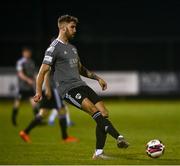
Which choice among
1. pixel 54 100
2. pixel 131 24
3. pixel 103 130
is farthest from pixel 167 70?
pixel 103 130

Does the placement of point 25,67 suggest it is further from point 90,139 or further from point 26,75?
point 90,139

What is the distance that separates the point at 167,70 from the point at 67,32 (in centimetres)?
2073

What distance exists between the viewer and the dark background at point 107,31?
3350 cm

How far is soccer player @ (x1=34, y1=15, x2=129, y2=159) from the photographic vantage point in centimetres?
1020

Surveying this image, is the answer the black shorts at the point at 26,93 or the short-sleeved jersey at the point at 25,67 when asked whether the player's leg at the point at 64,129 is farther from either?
the black shorts at the point at 26,93

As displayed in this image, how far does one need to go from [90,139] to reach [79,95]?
404 cm

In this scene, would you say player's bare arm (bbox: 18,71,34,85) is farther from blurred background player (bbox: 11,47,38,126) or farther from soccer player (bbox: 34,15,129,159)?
soccer player (bbox: 34,15,129,159)

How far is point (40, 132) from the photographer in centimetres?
1612

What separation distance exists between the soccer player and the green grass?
59 centimetres

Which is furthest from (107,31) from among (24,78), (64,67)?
(64,67)

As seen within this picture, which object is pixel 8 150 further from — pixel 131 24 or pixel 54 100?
pixel 131 24

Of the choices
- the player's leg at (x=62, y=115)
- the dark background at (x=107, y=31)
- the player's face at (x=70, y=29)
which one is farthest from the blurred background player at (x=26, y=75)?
the dark background at (x=107, y=31)

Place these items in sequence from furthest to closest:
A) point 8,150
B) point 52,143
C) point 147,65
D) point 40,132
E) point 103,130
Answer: point 147,65 < point 40,132 < point 52,143 < point 8,150 < point 103,130

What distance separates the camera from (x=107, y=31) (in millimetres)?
37500
